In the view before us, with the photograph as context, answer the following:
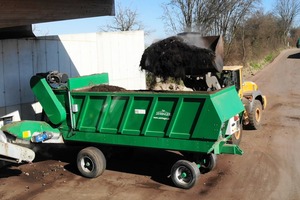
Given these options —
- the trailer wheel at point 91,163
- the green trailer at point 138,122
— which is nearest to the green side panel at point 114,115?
the green trailer at point 138,122

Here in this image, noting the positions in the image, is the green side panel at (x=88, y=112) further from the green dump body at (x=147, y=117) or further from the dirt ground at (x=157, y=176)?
the dirt ground at (x=157, y=176)

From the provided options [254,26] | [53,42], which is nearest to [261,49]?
[254,26]

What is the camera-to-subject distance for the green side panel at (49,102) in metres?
8.71

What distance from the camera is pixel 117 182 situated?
7.99m

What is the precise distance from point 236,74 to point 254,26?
28.3 metres

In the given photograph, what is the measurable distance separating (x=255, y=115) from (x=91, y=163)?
6.28 meters

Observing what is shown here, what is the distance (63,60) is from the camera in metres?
12.3

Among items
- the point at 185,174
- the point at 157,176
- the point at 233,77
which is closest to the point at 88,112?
the point at 157,176

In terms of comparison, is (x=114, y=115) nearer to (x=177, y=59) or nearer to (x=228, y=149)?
(x=177, y=59)

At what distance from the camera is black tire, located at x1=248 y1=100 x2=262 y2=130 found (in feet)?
39.7

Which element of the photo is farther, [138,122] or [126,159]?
[126,159]

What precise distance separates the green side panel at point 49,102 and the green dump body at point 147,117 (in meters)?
0.02

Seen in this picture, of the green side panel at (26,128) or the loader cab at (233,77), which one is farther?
the loader cab at (233,77)

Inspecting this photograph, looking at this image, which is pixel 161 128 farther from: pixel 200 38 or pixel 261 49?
pixel 261 49
